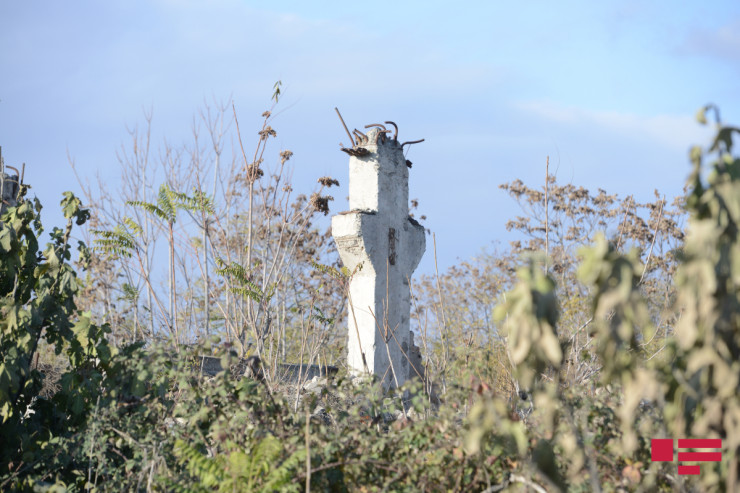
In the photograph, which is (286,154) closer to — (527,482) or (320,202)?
(320,202)

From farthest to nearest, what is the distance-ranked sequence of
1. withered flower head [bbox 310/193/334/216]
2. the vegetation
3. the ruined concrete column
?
withered flower head [bbox 310/193/334/216], the ruined concrete column, the vegetation

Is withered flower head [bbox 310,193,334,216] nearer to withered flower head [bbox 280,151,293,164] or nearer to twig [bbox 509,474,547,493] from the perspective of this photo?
withered flower head [bbox 280,151,293,164]

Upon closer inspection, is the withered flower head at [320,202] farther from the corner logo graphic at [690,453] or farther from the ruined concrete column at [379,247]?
the corner logo graphic at [690,453]

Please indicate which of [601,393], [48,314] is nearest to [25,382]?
[48,314]

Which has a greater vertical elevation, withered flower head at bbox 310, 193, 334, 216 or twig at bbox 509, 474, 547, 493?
withered flower head at bbox 310, 193, 334, 216

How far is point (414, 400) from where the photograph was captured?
3439 mm

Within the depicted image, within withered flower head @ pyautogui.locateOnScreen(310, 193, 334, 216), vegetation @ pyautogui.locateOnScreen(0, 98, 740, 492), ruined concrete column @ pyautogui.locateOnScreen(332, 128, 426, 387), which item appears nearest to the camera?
vegetation @ pyautogui.locateOnScreen(0, 98, 740, 492)

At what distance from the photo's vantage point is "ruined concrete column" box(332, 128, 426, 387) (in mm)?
7434

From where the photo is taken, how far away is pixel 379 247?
24.9 ft

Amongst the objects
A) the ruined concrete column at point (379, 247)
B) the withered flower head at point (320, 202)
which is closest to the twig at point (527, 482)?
the ruined concrete column at point (379, 247)

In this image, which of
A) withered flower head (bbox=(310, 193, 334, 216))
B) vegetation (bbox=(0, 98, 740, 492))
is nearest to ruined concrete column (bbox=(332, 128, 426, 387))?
withered flower head (bbox=(310, 193, 334, 216))

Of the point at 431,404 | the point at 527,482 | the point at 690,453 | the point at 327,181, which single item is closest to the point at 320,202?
the point at 327,181

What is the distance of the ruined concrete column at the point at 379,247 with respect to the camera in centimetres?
743

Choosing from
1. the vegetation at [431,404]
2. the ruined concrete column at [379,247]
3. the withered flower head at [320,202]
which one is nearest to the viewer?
the vegetation at [431,404]
